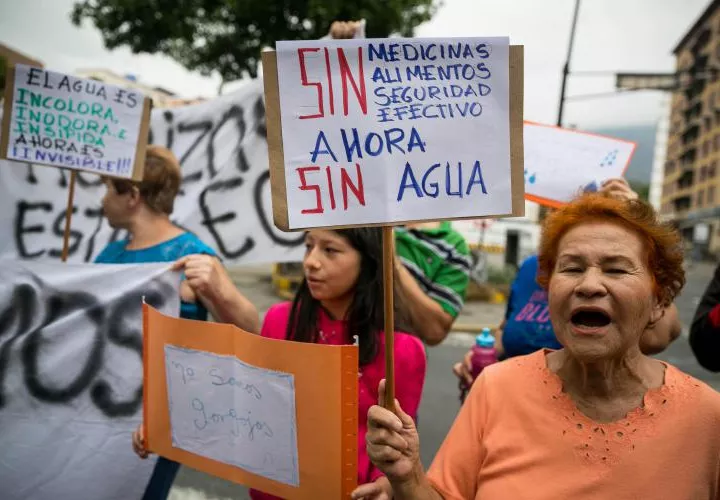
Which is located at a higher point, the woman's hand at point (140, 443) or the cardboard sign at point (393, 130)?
the cardboard sign at point (393, 130)

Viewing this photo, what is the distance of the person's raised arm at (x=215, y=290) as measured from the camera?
7.13 feet

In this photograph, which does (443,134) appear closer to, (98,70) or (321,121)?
(321,121)

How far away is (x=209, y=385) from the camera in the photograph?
1764mm

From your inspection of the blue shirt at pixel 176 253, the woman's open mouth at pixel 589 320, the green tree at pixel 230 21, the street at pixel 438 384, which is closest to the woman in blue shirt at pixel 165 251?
the blue shirt at pixel 176 253

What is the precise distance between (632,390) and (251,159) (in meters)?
2.95

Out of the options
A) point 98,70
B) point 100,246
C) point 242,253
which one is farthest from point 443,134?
point 98,70

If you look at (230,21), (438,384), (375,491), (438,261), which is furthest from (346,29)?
(230,21)

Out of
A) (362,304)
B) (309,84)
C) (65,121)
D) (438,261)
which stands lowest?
(362,304)

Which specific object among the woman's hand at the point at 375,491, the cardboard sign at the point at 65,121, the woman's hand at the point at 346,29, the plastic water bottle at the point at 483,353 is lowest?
the woman's hand at the point at 375,491

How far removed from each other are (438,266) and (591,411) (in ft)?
4.31

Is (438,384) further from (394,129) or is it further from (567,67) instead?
(567,67)

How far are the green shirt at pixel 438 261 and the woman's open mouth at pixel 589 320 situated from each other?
1.18 meters

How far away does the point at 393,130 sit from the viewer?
4.43ft

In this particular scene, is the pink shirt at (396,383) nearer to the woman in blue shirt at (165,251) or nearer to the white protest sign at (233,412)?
the white protest sign at (233,412)
